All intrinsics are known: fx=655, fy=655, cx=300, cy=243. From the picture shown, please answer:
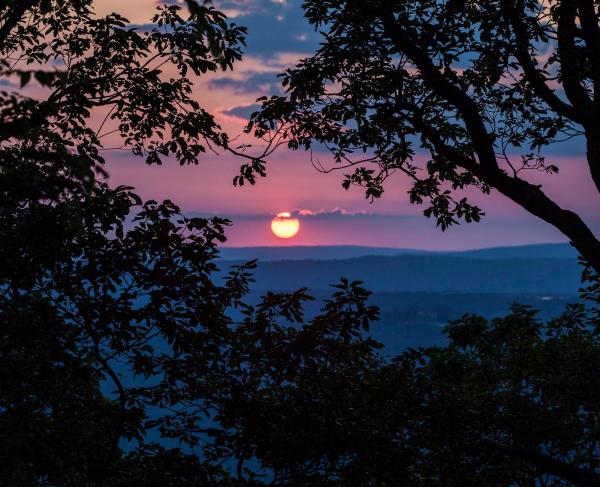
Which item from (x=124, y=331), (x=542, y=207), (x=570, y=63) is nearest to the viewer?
(x=124, y=331)

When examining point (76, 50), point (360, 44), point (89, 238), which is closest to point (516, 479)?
point (360, 44)

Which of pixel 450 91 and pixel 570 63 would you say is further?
pixel 570 63

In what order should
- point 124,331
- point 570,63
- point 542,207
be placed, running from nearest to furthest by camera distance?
point 124,331, point 542,207, point 570,63

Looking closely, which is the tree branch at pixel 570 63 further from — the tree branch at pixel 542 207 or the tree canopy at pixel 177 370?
the tree canopy at pixel 177 370

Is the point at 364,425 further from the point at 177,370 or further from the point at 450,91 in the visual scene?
the point at 450,91

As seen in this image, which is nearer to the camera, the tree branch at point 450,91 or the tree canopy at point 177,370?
the tree canopy at point 177,370

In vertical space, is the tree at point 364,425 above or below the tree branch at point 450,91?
below

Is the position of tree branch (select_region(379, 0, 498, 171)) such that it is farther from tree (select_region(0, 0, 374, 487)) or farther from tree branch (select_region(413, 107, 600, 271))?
tree (select_region(0, 0, 374, 487))

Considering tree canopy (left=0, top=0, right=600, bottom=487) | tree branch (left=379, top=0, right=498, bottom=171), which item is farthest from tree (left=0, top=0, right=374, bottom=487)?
tree branch (left=379, top=0, right=498, bottom=171)

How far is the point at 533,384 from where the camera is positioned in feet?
51.1

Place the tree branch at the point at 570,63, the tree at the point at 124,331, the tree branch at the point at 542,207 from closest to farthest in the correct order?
the tree at the point at 124,331 < the tree branch at the point at 542,207 < the tree branch at the point at 570,63

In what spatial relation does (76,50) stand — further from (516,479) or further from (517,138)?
(516,479)

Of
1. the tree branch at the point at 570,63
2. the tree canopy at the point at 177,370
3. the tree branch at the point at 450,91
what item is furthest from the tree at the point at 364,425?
the tree branch at the point at 570,63

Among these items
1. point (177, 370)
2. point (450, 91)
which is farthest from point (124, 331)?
point (450, 91)
